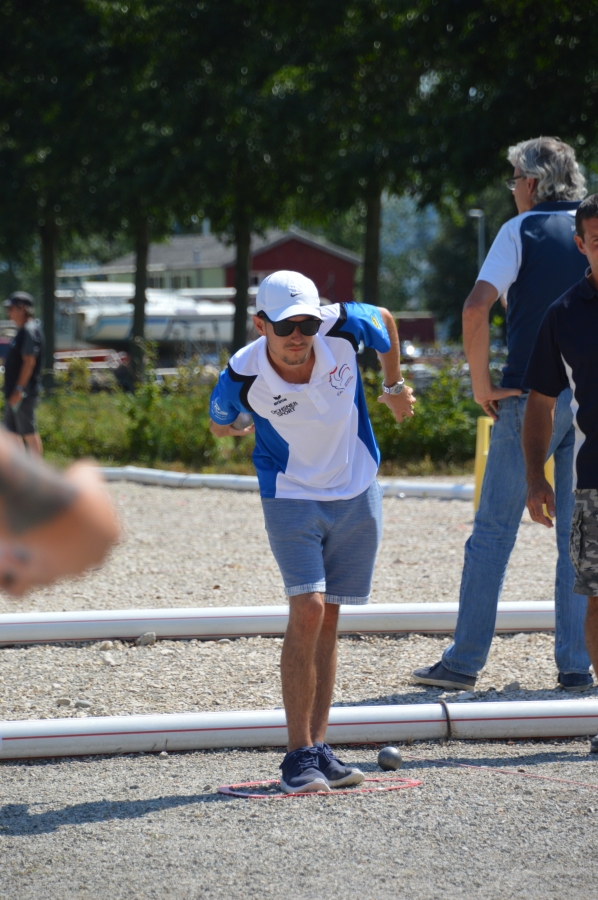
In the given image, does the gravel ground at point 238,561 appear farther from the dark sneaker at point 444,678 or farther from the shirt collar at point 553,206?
the shirt collar at point 553,206

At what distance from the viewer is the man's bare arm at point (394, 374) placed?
175 inches

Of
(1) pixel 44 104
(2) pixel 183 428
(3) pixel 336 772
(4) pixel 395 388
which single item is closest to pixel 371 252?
(1) pixel 44 104

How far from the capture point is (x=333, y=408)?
3.95 metres

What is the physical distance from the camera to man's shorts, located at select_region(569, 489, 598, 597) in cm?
397

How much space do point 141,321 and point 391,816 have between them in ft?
92.3

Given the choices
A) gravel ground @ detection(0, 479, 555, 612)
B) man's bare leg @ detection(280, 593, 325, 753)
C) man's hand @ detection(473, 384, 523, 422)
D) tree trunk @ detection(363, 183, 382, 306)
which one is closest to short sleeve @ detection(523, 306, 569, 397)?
man's hand @ detection(473, 384, 523, 422)

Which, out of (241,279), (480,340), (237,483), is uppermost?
(241,279)

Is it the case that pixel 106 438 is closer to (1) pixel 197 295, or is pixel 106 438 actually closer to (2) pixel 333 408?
(2) pixel 333 408

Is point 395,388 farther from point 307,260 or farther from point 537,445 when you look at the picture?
point 307,260

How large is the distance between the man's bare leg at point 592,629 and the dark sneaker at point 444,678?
3.61 feet

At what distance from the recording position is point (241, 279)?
25578mm

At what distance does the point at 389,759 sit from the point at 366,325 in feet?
5.33

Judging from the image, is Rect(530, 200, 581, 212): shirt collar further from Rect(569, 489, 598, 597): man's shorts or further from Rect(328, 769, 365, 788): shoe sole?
Rect(328, 769, 365, 788): shoe sole

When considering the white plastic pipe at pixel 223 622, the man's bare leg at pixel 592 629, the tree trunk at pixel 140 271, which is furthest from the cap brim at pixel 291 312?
the tree trunk at pixel 140 271
